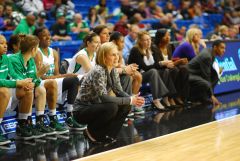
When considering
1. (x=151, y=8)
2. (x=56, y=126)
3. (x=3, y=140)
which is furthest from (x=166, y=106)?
(x=151, y=8)

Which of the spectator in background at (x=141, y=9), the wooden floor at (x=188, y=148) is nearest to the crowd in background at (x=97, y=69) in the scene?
the wooden floor at (x=188, y=148)

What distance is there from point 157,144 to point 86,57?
1863mm

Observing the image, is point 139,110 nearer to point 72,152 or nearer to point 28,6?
point 72,152

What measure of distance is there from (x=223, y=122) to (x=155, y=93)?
139cm

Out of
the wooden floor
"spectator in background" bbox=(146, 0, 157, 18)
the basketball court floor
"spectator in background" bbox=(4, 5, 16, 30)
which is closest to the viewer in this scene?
the wooden floor

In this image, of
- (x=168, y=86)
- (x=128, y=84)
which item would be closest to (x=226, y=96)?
(x=168, y=86)

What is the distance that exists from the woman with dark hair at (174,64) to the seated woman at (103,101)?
2648mm

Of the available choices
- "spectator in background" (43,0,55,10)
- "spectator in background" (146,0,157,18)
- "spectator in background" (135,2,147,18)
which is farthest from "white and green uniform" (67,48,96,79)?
"spectator in background" (146,0,157,18)

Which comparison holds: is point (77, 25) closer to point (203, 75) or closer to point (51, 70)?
point (203, 75)

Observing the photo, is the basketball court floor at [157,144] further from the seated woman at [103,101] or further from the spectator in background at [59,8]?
the spectator in background at [59,8]

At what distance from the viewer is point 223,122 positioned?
285 inches

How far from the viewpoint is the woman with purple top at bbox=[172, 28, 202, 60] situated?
362 inches

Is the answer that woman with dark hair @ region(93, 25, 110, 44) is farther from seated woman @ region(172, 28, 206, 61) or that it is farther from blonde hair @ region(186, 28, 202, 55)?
blonde hair @ region(186, 28, 202, 55)

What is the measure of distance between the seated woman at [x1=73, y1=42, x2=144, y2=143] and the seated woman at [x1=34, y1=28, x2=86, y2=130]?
0.80 meters
